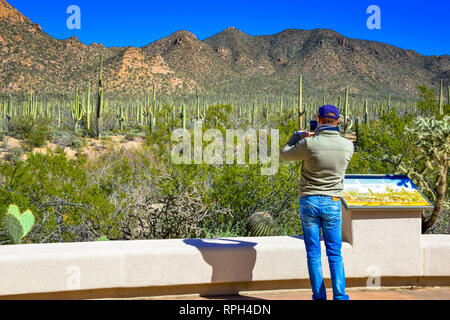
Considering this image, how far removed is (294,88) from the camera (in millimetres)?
67938

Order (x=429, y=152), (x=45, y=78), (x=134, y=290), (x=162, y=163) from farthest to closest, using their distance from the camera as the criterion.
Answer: (x=45, y=78)
(x=162, y=163)
(x=429, y=152)
(x=134, y=290)

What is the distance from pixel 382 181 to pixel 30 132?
24825 mm

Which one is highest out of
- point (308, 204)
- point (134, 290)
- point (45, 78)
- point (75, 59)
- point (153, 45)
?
point (153, 45)

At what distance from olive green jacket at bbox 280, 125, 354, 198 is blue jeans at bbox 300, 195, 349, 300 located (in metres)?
0.08

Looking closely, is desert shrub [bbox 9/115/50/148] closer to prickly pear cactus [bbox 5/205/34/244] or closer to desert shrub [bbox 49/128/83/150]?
desert shrub [bbox 49/128/83/150]

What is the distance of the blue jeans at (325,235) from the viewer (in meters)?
3.26

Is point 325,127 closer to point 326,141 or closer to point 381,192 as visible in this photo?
point 326,141

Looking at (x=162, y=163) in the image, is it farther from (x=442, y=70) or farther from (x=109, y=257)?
(x=442, y=70)

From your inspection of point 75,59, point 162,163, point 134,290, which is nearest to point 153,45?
point 75,59

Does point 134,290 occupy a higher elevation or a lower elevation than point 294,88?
lower

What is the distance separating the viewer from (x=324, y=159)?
3250mm

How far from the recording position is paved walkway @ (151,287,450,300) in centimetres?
370

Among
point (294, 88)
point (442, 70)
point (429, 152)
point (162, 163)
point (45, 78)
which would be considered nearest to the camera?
point (429, 152)

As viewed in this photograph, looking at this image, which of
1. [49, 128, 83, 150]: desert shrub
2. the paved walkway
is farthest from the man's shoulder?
[49, 128, 83, 150]: desert shrub
